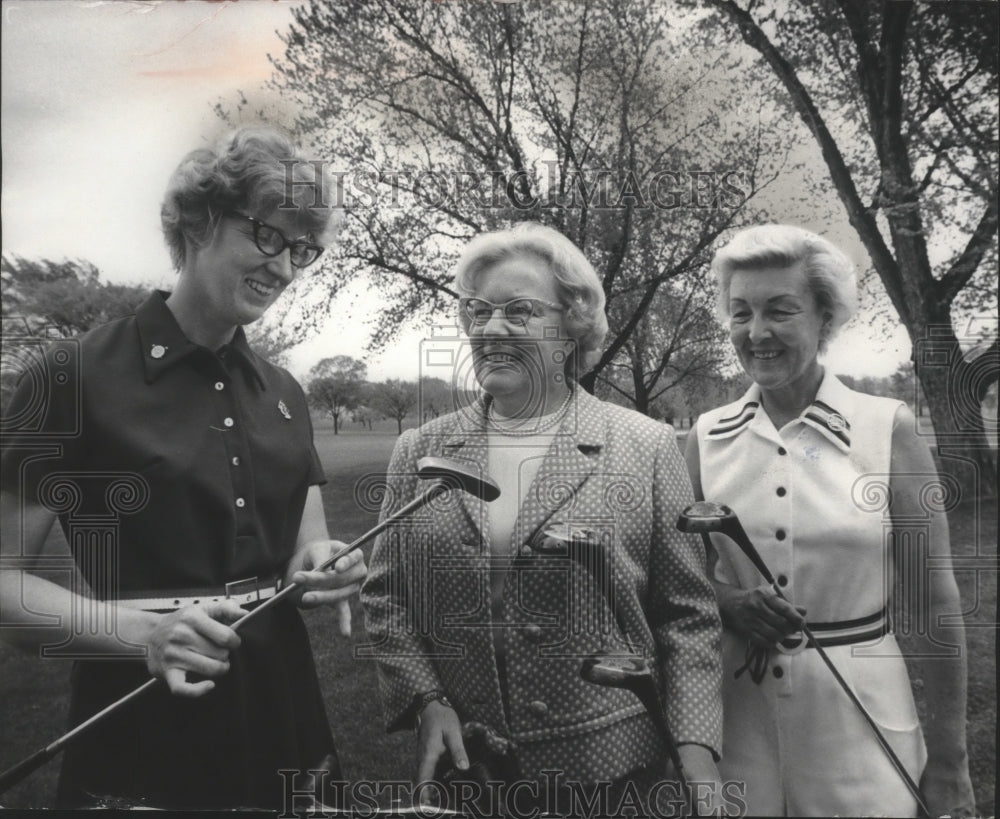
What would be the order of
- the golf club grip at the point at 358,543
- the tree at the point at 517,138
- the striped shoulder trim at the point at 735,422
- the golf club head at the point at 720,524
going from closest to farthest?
the golf club head at the point at 720,524
the golf club grip at the point at 358,543
the striped shoulder trim at the point at 735,422
the tree at the point at 517,138

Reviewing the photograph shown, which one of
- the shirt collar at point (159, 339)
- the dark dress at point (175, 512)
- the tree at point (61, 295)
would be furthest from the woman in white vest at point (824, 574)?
the tree at point (61, 295)

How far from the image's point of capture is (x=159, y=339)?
1872 mm

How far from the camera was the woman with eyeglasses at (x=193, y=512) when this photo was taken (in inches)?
72.0

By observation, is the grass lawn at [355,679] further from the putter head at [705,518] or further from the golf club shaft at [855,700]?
the putter head at [705,518]

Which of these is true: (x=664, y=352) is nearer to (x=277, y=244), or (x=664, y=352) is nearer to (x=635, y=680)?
(x=635, y=680)

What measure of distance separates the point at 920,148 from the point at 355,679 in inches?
80.5

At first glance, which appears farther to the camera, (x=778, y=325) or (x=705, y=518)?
(x=778, y=325)

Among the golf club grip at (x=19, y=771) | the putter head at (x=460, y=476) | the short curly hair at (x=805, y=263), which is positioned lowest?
the golf club grip at (x=19, y=771)

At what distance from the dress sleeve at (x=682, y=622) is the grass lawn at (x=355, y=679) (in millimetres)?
693

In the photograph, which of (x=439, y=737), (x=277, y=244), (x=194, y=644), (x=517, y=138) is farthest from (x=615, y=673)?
(x=517, y=138)

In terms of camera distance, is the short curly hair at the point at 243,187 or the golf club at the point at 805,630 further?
the short curly hair at the point at 243,187

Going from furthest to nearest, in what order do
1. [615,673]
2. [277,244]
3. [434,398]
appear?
[434,398] < [277,244] < [615,673]

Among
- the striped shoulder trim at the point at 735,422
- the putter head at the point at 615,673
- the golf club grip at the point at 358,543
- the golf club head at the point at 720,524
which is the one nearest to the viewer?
the putter head at the point at 615,673

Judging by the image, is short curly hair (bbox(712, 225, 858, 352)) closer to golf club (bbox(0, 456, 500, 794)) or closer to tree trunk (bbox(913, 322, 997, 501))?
tree trunk (bbox(913, 322, 997, 501))
